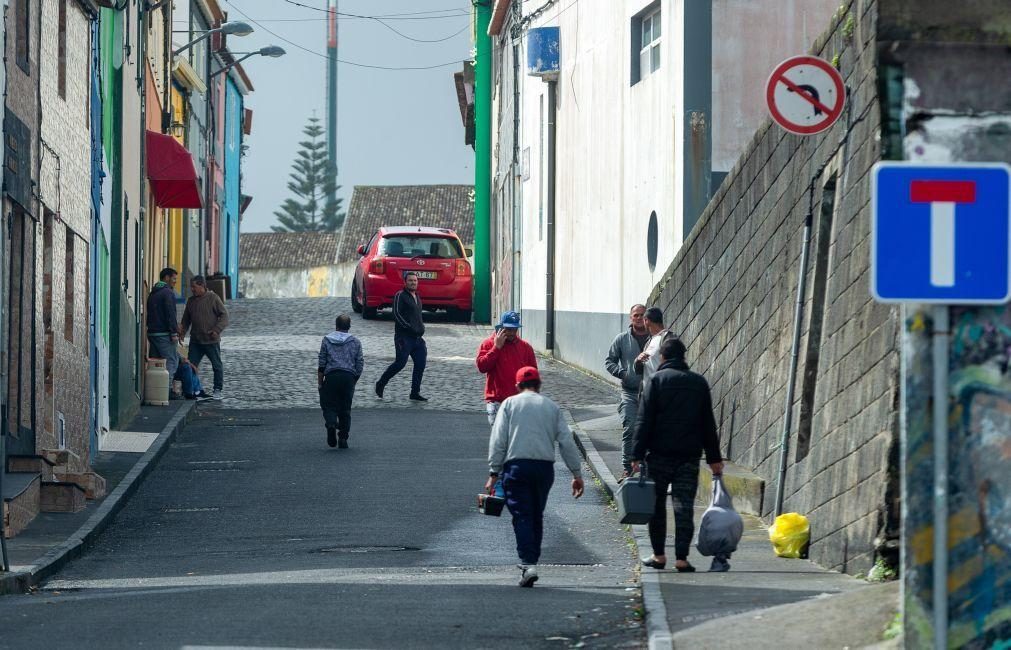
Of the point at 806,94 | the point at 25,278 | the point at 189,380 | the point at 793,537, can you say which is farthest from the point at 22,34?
the point at 189,380

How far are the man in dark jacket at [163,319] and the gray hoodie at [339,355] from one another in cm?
441

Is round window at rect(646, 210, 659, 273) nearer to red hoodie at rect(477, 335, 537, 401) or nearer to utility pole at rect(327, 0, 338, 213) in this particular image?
red hoodie at rect(477, 335, 537, 401)

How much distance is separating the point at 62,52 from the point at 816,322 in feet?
26.7

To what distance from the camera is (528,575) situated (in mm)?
11617

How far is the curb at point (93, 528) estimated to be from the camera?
12000mm

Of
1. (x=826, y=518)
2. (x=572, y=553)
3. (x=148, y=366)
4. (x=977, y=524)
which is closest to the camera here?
(x=977, y=524)

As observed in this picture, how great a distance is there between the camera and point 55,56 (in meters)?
17.3

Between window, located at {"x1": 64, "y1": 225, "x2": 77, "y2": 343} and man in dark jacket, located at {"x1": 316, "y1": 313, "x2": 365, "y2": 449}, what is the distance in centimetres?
284

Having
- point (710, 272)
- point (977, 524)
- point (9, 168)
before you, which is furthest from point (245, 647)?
point (710, 272)

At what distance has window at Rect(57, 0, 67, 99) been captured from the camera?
57.9 feet

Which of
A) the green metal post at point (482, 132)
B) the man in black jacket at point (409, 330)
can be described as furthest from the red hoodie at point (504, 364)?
the green metal post at point (482, 132)

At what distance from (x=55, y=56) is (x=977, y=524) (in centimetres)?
1178

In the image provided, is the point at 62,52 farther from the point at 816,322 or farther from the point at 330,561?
the point at 816,322

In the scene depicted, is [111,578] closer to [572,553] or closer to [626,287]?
[572,553]
